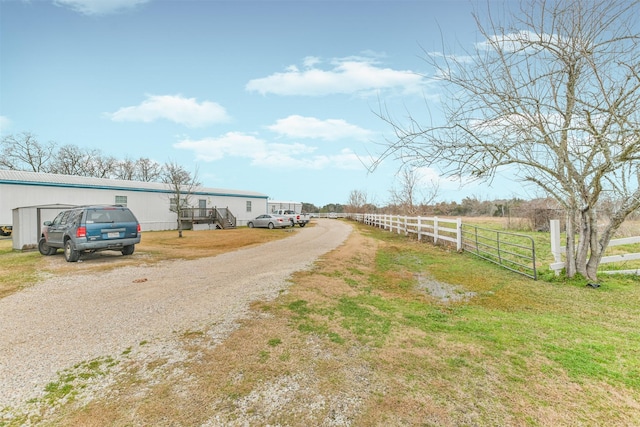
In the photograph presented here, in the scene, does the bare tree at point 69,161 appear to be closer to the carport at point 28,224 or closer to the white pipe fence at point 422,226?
the carport at point 28,224

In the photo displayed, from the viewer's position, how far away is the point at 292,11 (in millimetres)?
10820

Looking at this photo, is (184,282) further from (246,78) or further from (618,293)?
(246,78)

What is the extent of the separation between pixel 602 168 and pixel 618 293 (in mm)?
2506

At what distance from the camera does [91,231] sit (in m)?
8.98

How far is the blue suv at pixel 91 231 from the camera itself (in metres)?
8.91

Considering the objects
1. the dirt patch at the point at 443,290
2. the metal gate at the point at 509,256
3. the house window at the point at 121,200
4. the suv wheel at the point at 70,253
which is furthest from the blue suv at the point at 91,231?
the house window at the point at 121,200

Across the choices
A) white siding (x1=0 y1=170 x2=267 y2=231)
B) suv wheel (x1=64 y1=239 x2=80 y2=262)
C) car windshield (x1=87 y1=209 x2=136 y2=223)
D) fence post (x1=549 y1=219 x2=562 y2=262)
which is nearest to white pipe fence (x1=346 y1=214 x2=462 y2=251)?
fence post (x1=549 y1=219 x2=562 y2=262)

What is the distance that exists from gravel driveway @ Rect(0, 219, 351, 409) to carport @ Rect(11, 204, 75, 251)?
23.6 ft

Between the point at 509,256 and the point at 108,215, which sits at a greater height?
the point at 108,215

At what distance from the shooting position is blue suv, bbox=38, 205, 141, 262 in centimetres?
891

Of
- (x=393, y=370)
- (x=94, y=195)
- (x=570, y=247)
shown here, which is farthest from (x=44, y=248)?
(x=570, y=247)

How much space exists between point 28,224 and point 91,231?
5668mm

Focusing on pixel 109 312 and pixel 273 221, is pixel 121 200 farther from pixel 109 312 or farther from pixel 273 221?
pixel 109 312

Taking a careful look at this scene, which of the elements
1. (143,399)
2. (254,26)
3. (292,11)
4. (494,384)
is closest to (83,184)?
(254,26)
